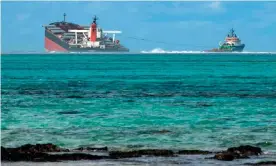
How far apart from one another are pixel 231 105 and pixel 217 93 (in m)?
8.01

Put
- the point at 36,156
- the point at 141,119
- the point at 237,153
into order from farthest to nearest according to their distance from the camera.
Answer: the point at 141,119, the point at 237,153, the point at 36,156

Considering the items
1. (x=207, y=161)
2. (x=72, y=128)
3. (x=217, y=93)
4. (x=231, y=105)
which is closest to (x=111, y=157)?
(x=207, y=161)

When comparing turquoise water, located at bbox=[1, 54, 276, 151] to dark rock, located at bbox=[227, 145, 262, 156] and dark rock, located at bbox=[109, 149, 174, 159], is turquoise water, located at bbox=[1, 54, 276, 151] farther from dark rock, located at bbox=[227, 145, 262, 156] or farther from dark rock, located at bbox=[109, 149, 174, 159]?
dark rock, located at bbox=[109, 149, 174, 159]

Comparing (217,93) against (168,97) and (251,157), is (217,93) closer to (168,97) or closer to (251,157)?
(168,97)

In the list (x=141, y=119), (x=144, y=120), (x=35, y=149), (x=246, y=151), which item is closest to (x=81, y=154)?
(x=35, y=149)

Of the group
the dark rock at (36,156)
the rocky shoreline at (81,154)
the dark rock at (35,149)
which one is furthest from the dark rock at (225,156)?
the dark rock at (35,149)

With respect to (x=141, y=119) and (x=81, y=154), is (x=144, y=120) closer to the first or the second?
(x=141, y=119)

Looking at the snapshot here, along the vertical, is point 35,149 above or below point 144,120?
above

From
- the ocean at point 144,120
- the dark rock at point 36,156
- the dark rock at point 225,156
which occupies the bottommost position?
the ocean at point 144,120

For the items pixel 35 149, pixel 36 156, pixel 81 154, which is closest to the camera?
pixel 36 156

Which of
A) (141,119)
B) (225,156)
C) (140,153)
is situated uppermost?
(225,156)

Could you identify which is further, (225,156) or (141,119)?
(141,119)

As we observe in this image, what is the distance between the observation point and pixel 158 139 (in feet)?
63.6

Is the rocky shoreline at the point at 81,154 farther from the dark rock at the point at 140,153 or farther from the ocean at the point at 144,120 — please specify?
the ocean at the point at 144,120
